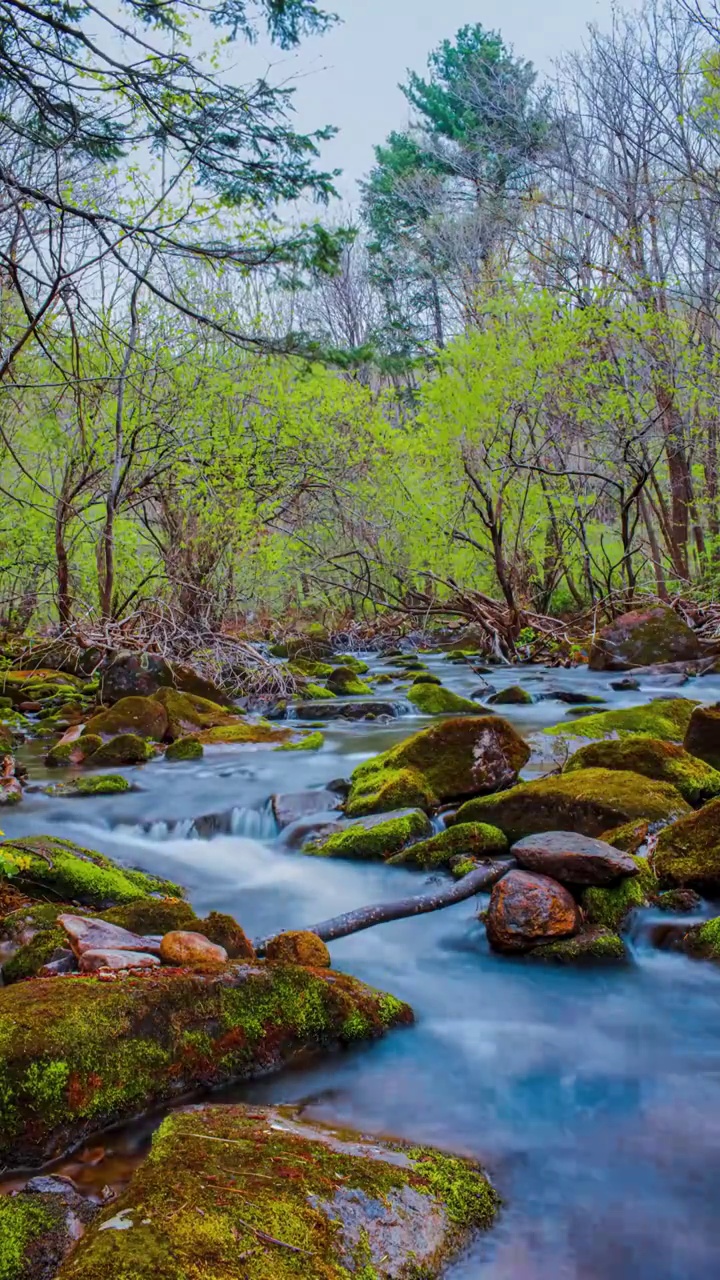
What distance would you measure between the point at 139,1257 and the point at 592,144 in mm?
19658

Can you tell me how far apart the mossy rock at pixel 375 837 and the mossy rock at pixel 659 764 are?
1339mm

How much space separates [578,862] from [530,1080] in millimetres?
1204

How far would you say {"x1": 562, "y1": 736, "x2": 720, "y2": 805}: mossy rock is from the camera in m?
5.91

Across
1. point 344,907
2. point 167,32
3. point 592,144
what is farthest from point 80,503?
point 592,144

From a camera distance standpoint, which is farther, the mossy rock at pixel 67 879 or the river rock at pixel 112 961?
the mossy rock at pixel 67 879

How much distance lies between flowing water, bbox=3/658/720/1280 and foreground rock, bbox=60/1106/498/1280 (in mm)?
190

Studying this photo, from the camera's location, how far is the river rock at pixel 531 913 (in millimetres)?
4152

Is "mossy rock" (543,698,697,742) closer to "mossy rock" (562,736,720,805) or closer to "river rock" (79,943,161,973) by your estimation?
"mossy rock" (562,736,720,805)

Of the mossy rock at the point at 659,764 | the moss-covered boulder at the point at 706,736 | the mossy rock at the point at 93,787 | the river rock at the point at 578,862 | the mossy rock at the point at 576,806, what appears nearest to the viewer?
A: the river rock at the point at 578,862

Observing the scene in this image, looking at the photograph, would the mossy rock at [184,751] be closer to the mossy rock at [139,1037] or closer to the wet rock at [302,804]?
the wet rock at [302,804]

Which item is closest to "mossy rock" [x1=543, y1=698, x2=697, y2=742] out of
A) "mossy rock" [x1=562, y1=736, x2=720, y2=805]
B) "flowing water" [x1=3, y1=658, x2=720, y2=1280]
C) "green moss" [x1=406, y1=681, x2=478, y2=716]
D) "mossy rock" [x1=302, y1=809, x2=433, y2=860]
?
"mossy rock" [x1=562, y1=736, x2=720, y2=805]

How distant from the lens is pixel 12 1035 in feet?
A: 8.26

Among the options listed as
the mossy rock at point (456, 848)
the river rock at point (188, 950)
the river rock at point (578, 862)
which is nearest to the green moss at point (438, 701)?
the mossy rock at point (456, 848)

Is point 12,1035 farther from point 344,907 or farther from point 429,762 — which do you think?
point 429,762
